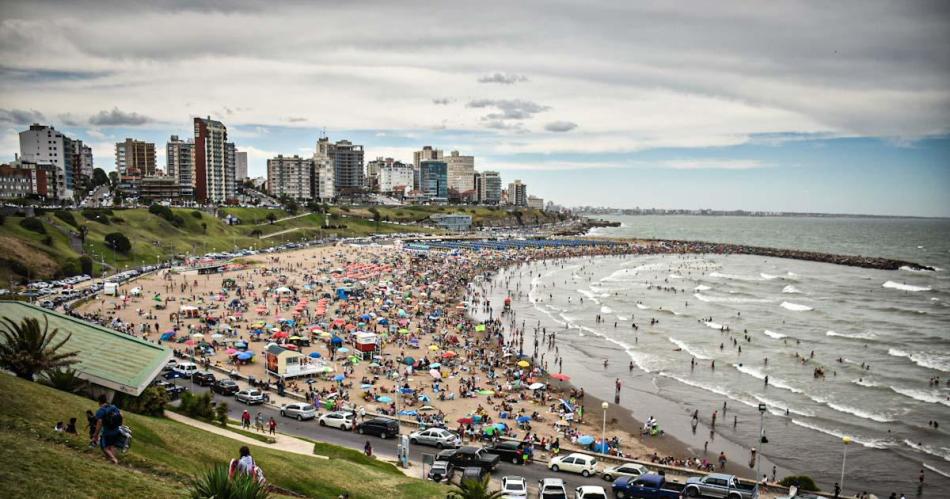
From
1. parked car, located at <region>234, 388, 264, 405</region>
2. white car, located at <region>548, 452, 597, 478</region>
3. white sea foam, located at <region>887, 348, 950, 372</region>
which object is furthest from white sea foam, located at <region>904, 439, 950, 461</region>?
parked car, located at <region>234, 388, 264, 405</region>

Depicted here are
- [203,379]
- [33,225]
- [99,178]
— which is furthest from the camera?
[99,178]

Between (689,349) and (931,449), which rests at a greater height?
(689,349)

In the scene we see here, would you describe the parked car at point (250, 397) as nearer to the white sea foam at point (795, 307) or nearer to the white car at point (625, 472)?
the white car at point (625, 472)

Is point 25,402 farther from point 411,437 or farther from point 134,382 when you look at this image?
point 411,437

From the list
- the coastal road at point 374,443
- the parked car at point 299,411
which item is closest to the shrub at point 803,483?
the coastal road at point 374,443

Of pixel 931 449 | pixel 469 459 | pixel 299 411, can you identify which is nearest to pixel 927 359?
pixel 931 449

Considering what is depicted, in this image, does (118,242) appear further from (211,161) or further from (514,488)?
(514,488)
